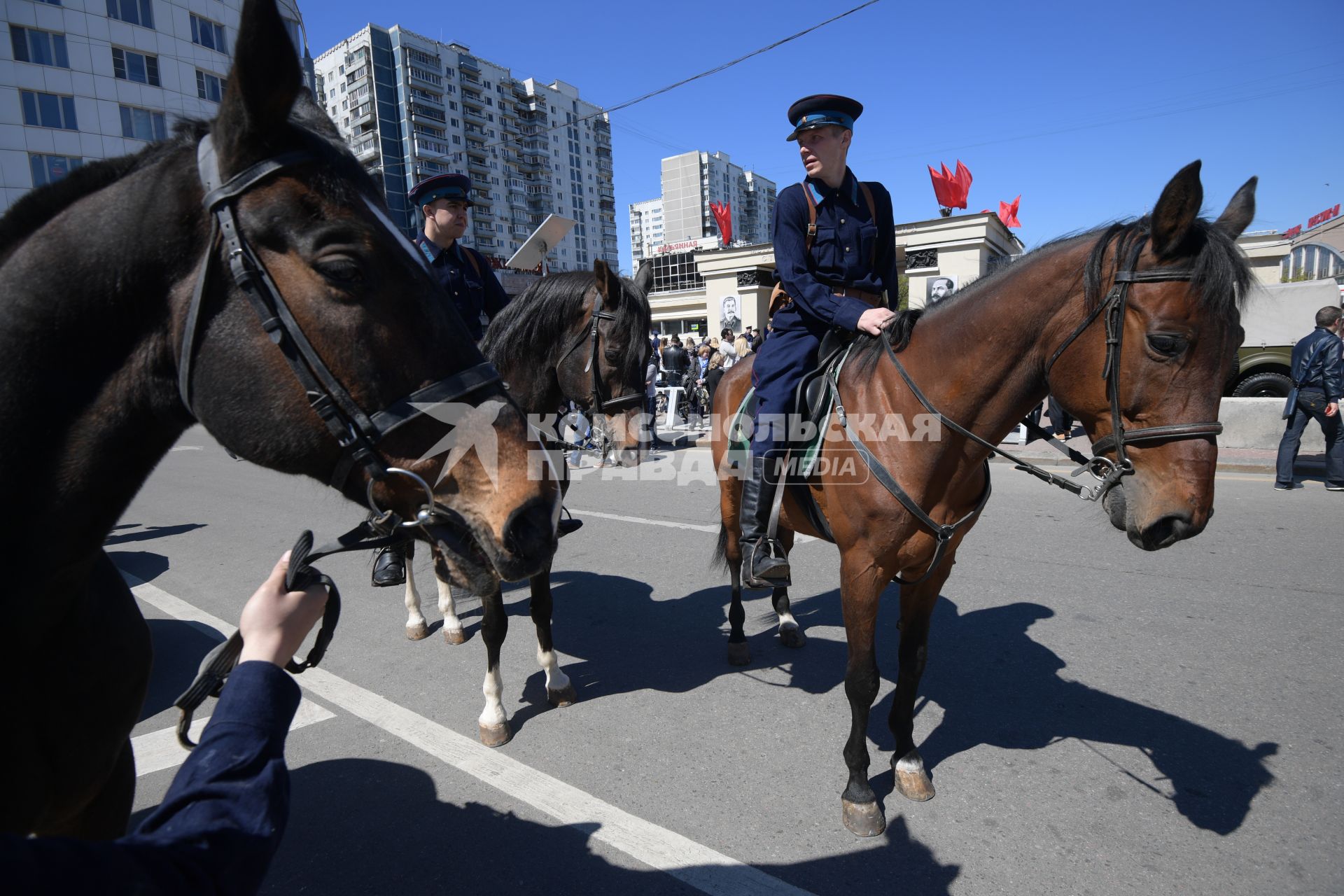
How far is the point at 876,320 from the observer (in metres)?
3.06

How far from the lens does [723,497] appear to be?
477 centimetres

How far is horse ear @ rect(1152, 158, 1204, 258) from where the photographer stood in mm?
2123

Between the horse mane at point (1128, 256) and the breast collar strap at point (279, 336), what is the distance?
2.28m

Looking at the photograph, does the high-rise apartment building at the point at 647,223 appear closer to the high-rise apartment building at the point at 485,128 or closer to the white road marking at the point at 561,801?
the high-rise apartment building at the point at 485,128

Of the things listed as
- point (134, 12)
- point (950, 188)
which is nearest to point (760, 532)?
point (950, 188)

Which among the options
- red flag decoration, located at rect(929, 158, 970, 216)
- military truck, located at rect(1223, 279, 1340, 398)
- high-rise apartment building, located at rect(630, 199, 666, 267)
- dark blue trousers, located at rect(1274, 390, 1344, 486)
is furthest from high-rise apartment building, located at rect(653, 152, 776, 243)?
dark blue trousers, located at rect(1274, 390, 1344, 486)

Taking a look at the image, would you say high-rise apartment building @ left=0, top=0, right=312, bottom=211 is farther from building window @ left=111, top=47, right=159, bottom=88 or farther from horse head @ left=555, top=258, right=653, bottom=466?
horse head @ left=555, top=258, right=653, bottom=466

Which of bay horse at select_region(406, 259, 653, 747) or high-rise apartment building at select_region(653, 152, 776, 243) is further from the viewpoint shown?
high-rise apartment building at select_region(653, 152, 776, 243)

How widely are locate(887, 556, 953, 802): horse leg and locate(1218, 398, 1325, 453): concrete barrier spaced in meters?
10.4

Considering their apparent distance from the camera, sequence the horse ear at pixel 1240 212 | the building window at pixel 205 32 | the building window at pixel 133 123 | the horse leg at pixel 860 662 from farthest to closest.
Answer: the building window at pixel 205 32 < the building window at pixel 133 123 < the horse leg at pixel 860 662 < the horse ear at pixel 1240 212

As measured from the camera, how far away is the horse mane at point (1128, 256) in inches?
83.9

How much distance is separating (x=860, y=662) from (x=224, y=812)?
2513 mm

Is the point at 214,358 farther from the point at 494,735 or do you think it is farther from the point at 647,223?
the point at 647,223

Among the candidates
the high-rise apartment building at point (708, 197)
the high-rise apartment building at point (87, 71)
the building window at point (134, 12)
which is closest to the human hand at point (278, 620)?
the high-rise apartment building at point (87, 71)
